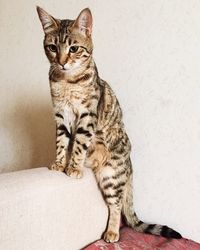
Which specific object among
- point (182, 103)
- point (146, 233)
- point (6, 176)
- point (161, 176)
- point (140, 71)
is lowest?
point (146, 233)

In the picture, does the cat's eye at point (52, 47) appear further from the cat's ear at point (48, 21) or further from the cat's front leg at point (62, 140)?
the cat's front leg at point (62, 140)

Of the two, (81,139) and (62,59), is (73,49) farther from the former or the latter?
(81,139)

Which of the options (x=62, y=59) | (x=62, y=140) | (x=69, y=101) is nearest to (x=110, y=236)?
(x=62, y=140)

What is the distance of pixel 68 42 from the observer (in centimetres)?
118

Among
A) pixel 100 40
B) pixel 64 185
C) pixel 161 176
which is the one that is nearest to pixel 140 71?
pixel 100 40

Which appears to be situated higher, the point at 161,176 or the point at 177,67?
the point at 177,67

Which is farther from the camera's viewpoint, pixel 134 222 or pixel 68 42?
pixel 134 222

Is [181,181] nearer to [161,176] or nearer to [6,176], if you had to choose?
[161,176]

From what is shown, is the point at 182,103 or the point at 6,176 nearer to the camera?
the point at 6,176

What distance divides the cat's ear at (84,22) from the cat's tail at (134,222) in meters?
0.65

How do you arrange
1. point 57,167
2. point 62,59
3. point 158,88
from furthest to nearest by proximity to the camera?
point 158,88, point 57,167, point 62,59

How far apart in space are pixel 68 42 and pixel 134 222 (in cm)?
79

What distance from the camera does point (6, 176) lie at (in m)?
1.10

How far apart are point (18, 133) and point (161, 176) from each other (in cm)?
93
